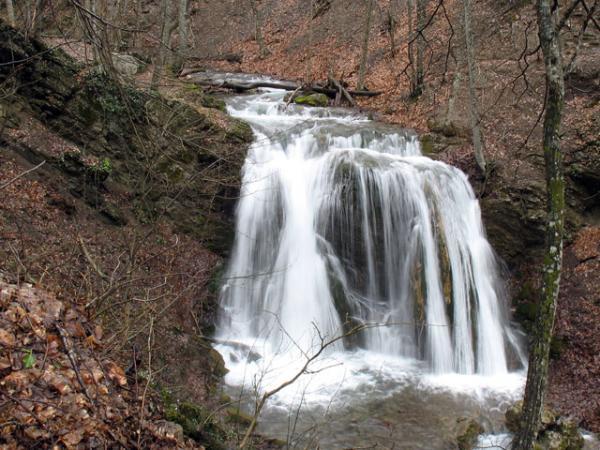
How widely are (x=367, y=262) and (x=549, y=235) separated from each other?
5.23 meters

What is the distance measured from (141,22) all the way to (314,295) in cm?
2135

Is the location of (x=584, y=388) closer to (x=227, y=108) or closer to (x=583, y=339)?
(x=583, y=339)

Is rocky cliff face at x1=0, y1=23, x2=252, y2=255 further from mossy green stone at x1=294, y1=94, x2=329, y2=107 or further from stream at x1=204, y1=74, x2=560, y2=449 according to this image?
mossy green stone at x1=294, y1=94, x2=329, y2=107

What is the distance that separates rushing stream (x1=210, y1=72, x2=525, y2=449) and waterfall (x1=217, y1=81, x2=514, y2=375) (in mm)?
22

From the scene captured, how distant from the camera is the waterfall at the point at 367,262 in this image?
956 centimetres

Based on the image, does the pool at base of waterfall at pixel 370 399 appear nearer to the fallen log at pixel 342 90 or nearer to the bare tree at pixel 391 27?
the fallen log at pixel 342 90

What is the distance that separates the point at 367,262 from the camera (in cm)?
1020

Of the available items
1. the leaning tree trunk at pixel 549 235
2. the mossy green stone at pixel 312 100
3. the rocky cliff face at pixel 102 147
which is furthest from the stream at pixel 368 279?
the mossy green stone at pixel 312 100

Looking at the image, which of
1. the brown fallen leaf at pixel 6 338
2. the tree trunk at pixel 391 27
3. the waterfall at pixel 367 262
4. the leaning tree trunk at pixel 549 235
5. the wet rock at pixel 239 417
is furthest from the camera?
the tree trunk at pixel 391 27

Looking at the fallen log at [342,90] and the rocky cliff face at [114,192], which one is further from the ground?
the fallen log at [342,90]

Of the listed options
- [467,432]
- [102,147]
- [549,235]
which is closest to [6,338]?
[549,235]

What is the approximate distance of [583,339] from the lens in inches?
372

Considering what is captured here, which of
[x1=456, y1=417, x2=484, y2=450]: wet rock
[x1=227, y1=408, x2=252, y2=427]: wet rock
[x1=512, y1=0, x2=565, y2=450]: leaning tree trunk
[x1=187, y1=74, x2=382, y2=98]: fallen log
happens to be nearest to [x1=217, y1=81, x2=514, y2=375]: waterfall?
[x1=456, y1=417, x2=484, y2=450]: wet rock

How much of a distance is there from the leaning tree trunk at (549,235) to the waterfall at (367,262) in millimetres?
4057
